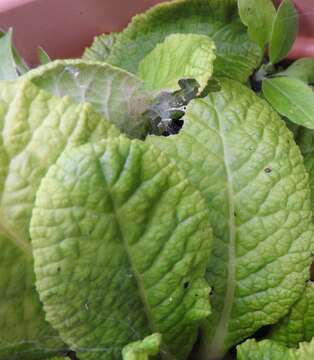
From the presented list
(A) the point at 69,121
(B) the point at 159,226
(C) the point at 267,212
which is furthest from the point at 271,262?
(A) the point at 69,121

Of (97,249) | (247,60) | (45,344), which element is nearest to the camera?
(97,249)

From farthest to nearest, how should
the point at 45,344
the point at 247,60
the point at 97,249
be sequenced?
the point at 247,60, the point at 45,344, the point at 97,249

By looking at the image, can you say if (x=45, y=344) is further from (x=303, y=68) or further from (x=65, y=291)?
(x=303, y=68)

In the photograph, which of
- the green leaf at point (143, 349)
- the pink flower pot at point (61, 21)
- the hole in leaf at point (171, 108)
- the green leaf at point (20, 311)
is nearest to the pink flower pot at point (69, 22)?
the pink flower pot at point (61, 21)

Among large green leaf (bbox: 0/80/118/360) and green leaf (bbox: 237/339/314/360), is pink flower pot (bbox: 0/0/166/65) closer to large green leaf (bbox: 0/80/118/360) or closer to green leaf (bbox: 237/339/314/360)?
large green leaf (bbox: 0/80/118/360)

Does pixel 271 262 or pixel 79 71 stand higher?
pixel 79 71

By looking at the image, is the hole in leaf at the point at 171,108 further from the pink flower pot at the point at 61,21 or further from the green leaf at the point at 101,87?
the pink flower pot at the point at 61,21

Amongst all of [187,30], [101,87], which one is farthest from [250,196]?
[187,30]
